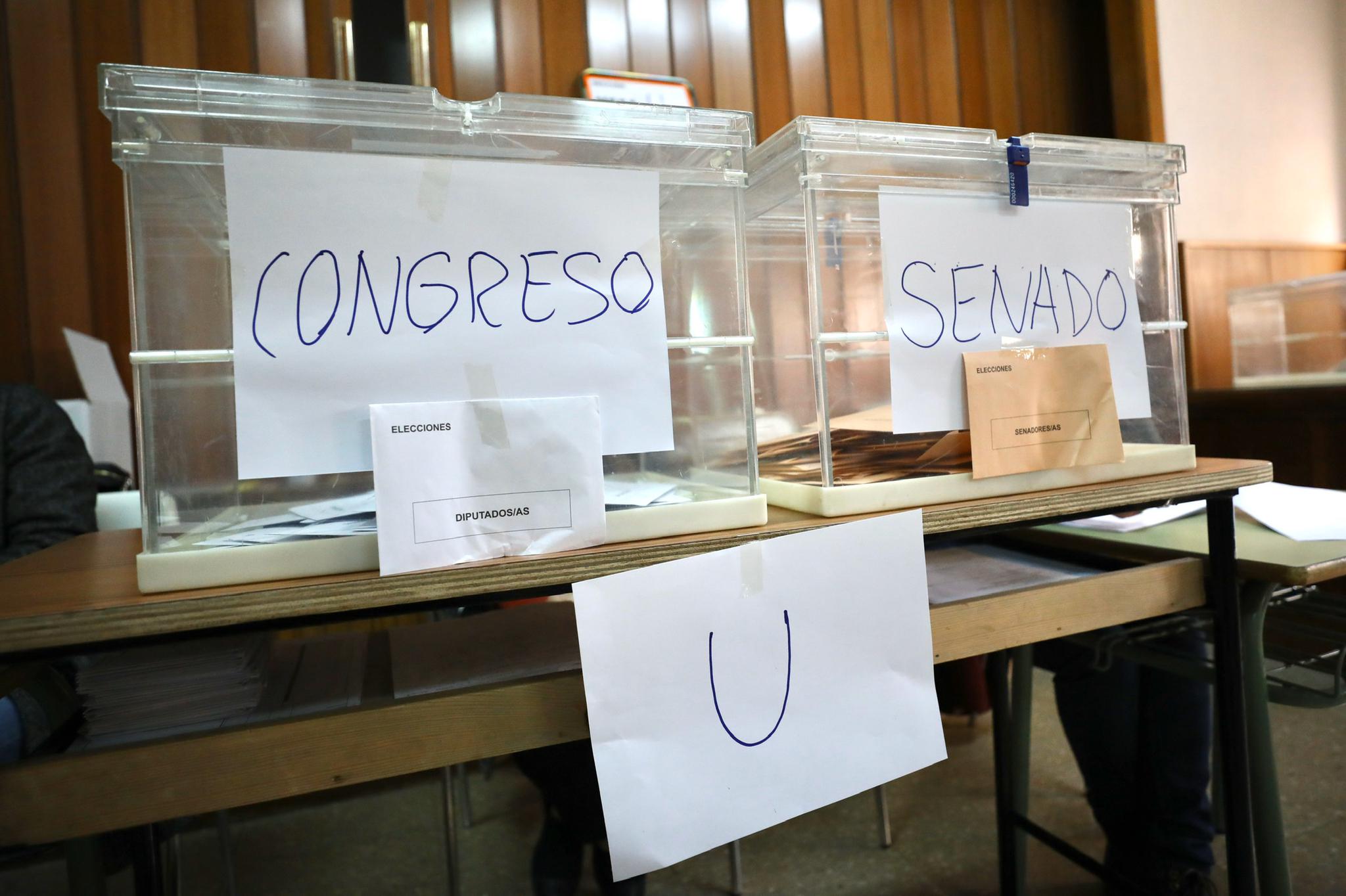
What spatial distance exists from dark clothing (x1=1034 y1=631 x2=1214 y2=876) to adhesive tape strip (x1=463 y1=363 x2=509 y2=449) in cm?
102

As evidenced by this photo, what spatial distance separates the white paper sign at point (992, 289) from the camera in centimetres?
57

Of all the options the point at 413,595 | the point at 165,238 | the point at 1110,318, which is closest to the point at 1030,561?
the point at 1110,318

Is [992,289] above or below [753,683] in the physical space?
above

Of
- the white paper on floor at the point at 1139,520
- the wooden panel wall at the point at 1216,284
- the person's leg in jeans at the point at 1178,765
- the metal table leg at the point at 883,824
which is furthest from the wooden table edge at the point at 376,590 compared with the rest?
the wooden panel wall at the point at 1216,284

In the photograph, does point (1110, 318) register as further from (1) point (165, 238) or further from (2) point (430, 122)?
(1) point (165, 238)

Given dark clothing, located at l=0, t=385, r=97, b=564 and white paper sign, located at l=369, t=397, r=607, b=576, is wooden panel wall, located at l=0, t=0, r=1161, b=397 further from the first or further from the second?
→ white paper sign, located at l=369, t=397, r=607, b=576

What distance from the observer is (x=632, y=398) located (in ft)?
1.58

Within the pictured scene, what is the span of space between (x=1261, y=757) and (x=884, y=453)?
58 centimetres

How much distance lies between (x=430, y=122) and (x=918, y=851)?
1.49 m

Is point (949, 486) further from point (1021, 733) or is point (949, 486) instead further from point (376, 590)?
point (1021, 733)

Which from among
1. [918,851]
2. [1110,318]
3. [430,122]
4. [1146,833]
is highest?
[430,122]

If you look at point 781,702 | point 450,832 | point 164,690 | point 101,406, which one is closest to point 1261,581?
point 781,702

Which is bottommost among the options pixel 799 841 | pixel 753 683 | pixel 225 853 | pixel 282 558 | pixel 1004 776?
pixel 799 841

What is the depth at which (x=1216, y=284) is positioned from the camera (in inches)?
96.4
